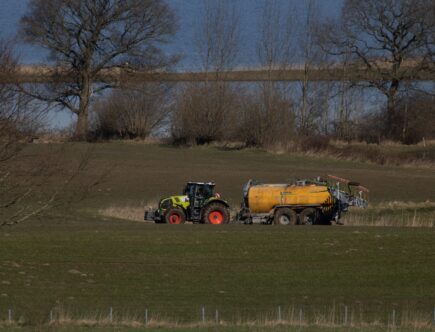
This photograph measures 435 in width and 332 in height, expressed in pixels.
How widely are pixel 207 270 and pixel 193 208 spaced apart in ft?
42.0

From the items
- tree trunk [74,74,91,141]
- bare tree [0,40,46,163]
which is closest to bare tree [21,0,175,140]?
tree trunk [74,74,91,141]

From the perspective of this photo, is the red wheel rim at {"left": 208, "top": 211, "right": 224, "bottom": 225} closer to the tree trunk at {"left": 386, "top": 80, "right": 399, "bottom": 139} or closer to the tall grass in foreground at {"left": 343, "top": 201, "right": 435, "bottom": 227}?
the tall grass in foreground at {"left": 343, "top": 201, "right": 435, "bottom": 227}

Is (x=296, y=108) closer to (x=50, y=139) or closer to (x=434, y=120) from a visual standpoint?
(x=434, y=120)

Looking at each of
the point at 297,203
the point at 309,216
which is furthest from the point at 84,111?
the point at 309,216

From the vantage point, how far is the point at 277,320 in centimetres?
2194

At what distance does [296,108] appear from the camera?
275 ft

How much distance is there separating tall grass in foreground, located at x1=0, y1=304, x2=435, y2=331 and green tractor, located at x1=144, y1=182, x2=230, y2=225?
16.7m

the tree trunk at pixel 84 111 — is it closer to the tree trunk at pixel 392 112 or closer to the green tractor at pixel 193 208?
the tree trunk at pixel 392 112

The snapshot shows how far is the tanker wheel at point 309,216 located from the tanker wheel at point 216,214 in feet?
10.2

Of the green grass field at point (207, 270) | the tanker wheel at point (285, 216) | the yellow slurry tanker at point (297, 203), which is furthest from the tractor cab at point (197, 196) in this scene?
the green grass field at point (207, 270)

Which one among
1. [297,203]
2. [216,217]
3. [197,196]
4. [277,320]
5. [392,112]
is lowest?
[277,320]

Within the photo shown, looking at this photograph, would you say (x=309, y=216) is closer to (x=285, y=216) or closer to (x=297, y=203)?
(x=297, y=203)

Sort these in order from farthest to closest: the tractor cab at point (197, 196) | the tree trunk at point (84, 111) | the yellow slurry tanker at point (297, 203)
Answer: the tree trunk at point (84, 111) → the yellow slurry tanker at point (297, 203) → the tractor cab at point (197, 196)

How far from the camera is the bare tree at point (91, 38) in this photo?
83125mm
